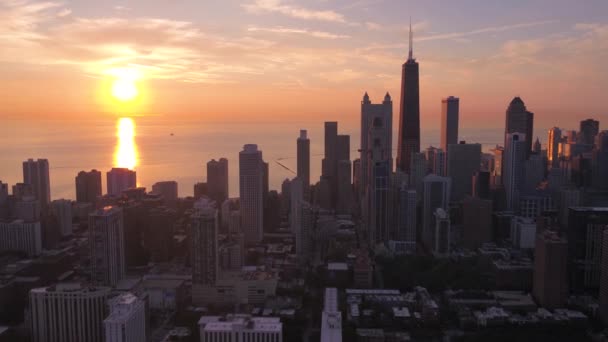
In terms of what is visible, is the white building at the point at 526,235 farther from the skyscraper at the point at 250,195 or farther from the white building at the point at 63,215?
the white building at the point at 63,215

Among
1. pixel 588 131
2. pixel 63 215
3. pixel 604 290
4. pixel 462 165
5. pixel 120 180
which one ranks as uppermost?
pixel 588 131

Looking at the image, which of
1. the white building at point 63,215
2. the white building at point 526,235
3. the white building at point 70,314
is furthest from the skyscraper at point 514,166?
the white building at point 70,314

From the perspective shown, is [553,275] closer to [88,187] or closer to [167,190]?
[167,190]

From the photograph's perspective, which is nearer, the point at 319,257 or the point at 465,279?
→ the point at 465,279

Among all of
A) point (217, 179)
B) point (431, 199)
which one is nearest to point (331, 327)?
point (431, 199)

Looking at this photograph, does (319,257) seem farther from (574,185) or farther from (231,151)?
(231,151)

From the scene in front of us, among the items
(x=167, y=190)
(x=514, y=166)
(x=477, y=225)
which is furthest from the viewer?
(x=514, y=166)

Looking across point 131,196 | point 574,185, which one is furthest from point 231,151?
point 574,185
